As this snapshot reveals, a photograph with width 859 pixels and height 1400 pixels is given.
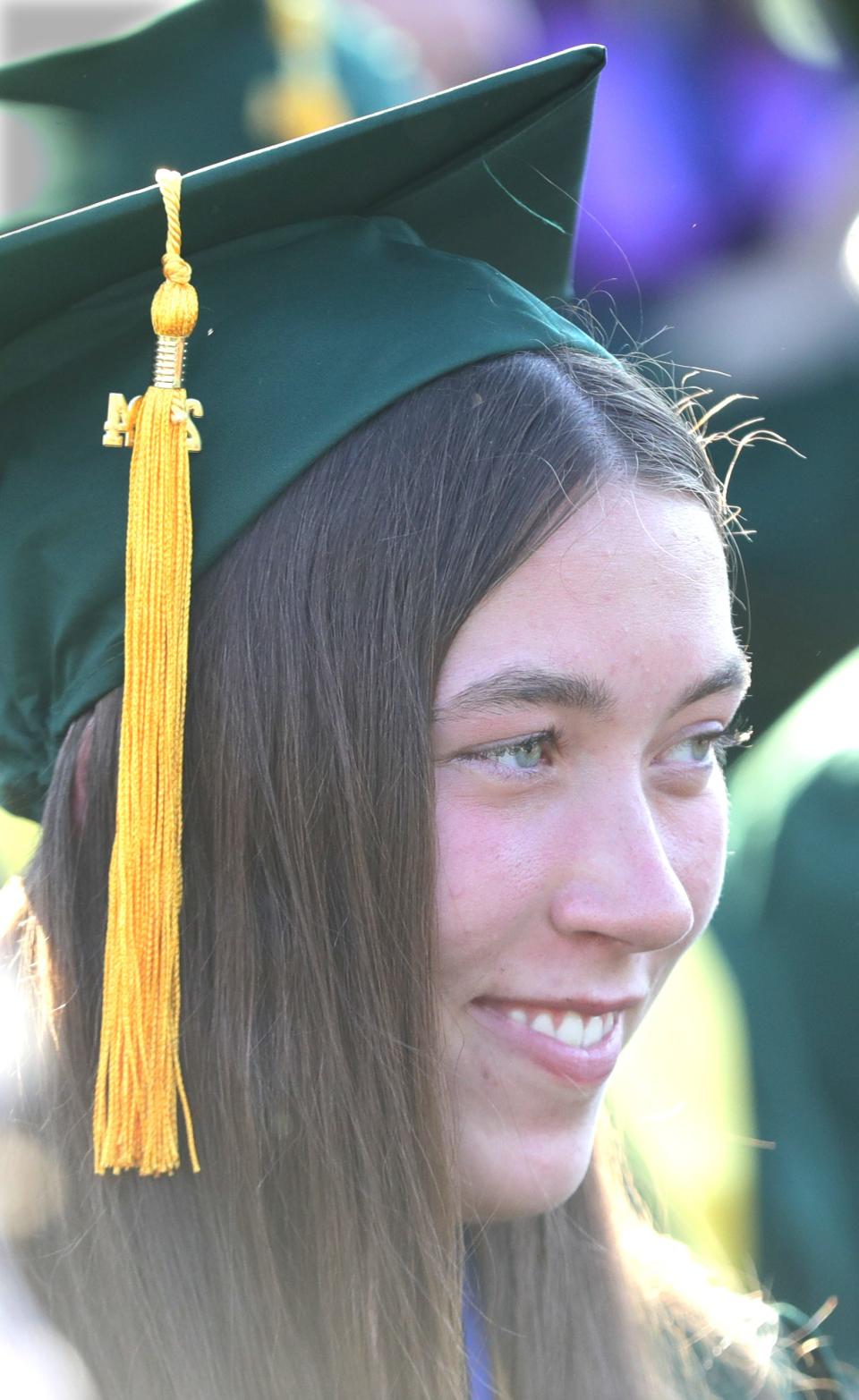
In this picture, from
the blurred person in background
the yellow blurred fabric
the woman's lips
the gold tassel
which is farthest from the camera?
the yellow blurred fabric

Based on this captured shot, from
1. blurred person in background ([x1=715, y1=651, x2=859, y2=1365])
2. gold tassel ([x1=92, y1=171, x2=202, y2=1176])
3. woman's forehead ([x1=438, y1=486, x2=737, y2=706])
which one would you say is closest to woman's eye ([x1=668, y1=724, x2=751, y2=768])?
woman's forehead ([x1=438, y1=486, x2=737, y2=706])

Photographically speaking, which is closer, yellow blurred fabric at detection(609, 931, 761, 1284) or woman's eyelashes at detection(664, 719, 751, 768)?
woman's eyelashes at detection(664, 719, 751, 768)

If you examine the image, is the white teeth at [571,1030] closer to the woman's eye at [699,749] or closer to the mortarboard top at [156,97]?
the woman's eye at [699,749]

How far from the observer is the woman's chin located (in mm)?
1421

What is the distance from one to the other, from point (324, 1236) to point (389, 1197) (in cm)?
7

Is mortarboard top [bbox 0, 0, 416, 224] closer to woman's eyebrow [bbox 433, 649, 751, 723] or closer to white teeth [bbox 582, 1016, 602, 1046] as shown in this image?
woman's eyebrow [bbox 433, 649, 751, 723]

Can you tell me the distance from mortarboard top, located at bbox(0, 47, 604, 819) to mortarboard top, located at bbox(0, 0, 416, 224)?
0.16 meters

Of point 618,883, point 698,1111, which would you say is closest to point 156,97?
point 618,883

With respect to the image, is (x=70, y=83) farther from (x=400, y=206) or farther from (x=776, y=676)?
(x=776, y=676)

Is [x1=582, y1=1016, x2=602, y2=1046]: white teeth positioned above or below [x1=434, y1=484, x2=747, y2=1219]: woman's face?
below

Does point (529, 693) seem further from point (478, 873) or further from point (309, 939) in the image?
point (309, 939)

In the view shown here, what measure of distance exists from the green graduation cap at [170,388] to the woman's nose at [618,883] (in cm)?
39

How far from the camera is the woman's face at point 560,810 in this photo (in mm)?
1324

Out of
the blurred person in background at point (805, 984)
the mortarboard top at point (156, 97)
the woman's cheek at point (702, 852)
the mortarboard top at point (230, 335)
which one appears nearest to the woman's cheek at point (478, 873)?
the woman's cheek at point (702, 852)
